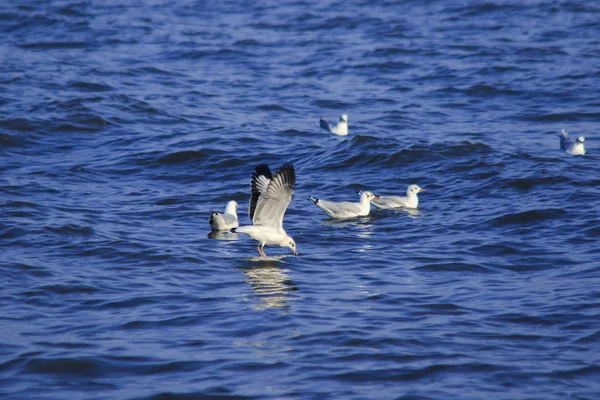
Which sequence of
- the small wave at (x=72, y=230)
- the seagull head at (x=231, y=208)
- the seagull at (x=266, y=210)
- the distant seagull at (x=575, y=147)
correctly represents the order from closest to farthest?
the seagull at (x=266, y=210) < the small wave at (x=72, y=230) < the seagull head at (x=231, y=208) < the distant seagull at (x=575, y=147)

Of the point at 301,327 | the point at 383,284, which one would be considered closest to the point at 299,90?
the point at 383,284

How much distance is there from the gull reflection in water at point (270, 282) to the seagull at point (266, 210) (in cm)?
23

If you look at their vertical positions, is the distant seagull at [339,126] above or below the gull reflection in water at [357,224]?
above

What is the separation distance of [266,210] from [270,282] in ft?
3.99

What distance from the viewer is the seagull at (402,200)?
12633mm

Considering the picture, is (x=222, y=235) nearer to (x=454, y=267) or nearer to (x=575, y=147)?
(x=454, y=267)

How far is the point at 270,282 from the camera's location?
30.8ft

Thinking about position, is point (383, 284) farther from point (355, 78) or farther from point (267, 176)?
point (355, 78)

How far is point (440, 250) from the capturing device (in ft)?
34.2

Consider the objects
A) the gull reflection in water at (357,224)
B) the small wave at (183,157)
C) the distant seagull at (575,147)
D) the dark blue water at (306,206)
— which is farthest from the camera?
the small wave at (183,157)

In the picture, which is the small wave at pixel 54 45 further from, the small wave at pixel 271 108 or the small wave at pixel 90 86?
the small wave at pixel 271 108

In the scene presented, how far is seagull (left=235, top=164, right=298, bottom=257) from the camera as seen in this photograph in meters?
10.1

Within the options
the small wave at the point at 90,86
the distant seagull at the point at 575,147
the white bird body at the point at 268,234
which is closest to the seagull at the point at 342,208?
the white bird body at the point at 268,234

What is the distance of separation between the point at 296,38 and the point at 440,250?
590 inches
